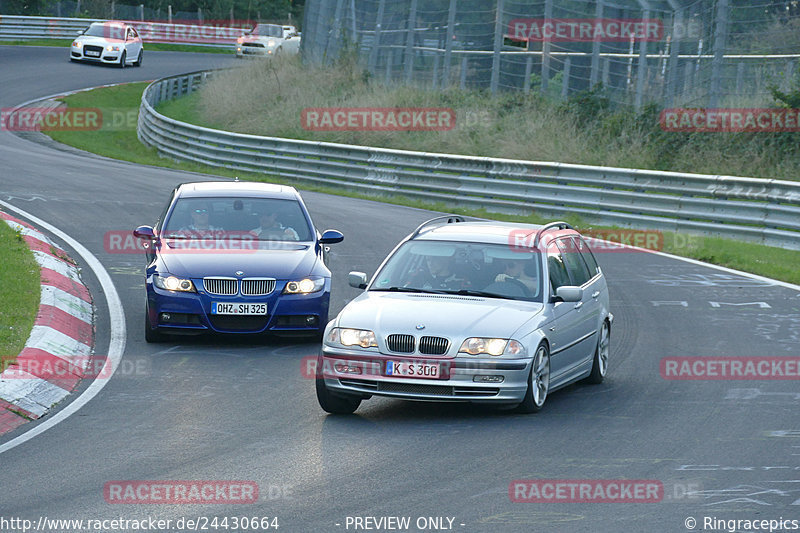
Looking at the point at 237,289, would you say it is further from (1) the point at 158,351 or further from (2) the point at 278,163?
(2) the point at 278,163

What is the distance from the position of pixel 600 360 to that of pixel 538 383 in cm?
170

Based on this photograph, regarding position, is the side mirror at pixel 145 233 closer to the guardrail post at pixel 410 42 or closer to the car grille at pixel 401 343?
the car grille at pixel 401 343

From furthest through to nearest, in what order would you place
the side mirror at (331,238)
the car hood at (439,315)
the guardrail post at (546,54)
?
1. the guardrail post at (546,54)
2. the side mirror at (331,238)
3. the car hood at (439,315)

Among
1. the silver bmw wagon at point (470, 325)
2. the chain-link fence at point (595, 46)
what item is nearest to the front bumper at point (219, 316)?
the silver bmw wagon at point (470, 325)

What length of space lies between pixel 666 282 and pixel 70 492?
11471mm

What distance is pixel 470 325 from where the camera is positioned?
940cm

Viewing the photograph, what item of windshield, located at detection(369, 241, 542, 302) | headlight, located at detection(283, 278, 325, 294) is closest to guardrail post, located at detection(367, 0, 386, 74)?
headlight, located at detection(283, 278, 325, 294)

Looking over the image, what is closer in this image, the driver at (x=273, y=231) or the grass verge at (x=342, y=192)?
the driver at (x=273, y=231)

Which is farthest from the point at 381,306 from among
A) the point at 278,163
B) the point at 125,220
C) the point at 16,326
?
the point at 278,163

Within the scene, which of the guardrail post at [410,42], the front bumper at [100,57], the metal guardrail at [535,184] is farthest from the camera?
the front bumper at [100,57]

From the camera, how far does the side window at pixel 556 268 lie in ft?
34.6

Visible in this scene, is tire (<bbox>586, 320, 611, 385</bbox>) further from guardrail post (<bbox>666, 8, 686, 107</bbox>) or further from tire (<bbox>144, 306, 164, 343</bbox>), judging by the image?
guardrail post (<bbox>666, 8, 686, 107</bbox>)

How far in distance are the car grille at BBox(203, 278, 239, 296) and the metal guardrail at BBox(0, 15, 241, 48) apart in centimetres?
4960

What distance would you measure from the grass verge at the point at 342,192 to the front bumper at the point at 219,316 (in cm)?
816
